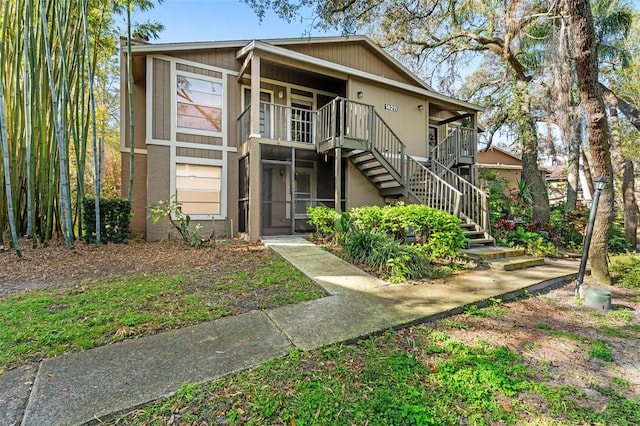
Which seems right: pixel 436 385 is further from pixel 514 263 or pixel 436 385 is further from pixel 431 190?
pixel 431 190

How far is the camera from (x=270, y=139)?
7934 mm

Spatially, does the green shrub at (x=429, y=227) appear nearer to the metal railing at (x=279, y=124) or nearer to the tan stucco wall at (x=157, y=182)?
the metal railing at (x=279, y=124)

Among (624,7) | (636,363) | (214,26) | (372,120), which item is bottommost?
(636,363)

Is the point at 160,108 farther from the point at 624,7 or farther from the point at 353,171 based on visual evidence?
the point at 624,7

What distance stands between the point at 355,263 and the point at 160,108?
665cm

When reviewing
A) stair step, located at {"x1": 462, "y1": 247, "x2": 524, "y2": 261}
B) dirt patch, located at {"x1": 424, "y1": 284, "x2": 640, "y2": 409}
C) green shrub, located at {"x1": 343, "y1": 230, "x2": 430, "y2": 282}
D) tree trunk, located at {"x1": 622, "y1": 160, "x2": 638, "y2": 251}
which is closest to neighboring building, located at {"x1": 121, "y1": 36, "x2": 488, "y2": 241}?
stair step, located at {"x1": 462, "y1": 247, "x2": 524, "y2": 261}

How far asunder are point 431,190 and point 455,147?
10.5 feet

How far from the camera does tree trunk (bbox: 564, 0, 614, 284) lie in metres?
4.72

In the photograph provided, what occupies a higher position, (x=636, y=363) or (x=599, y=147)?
(x=599, y=147)

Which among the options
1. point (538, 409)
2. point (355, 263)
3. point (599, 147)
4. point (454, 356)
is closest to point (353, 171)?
point (355, 263)

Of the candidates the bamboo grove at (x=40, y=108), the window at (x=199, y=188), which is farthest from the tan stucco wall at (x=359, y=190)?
the bamboo grove at (x=40, y=108)

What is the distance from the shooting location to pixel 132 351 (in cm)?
252

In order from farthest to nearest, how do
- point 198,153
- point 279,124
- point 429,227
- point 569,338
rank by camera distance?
1. point 279,124
2. point 198,153
3. point 429,227
4. point 569,338

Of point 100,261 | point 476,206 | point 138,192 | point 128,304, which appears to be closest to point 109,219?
point 138,192
